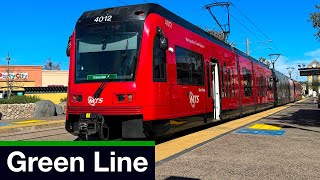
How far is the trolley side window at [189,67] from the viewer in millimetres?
9688

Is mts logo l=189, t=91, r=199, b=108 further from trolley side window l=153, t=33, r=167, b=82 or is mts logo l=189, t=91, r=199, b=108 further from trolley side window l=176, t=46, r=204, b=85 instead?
trolley side window l=153, t=33, r=167, b=82

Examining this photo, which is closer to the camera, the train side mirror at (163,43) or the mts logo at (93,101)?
the mts logo at (93,101)

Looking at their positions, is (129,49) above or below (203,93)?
above

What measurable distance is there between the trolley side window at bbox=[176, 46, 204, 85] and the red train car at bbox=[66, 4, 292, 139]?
0.03 meters

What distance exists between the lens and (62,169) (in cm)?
306

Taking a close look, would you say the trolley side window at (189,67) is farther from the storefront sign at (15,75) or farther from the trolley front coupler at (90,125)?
the storefront sign at (15,75)

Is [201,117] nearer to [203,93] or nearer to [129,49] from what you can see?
[203,93]

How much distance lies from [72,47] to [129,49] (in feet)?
5.37

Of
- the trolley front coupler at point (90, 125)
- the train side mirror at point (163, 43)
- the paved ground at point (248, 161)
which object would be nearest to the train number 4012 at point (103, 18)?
the train side mirror at point (163, 43)

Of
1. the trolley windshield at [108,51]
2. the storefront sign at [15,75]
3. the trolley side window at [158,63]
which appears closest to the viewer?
the trolley windshield at [108,51]

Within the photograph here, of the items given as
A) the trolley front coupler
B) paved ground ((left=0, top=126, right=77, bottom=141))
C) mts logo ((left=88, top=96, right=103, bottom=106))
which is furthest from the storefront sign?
the trolley front coupler

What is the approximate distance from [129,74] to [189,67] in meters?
2.80

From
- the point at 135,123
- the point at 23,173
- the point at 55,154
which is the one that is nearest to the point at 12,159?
the point at 23,173

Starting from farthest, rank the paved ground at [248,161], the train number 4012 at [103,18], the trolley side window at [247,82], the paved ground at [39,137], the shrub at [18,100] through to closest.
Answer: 1. the shrub at [18,100]
2. the trolley side window at [247,82]
3. the paved ground at [39,137]
4. the train number 4012 at [103,18]
5. the paved ground at [248,161]
